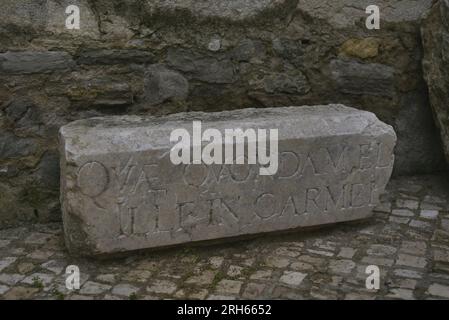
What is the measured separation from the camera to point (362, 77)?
4246 millimetres

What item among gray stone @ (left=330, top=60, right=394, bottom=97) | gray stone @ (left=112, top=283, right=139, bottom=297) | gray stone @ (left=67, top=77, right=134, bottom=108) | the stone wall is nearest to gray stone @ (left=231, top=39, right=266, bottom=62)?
the stone wall

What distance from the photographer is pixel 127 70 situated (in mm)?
3777

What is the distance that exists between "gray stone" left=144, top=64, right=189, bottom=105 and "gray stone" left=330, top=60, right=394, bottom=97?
1.05 m

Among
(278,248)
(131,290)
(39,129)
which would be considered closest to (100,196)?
(131,290)

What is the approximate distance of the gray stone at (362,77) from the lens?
4.21 meters

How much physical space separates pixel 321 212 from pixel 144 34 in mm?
1511

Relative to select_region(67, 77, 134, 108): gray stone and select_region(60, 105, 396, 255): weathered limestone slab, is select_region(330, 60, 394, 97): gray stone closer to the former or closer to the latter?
select_region(60, 105, 396, 255): weathered limestone slab

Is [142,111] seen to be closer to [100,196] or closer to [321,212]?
[100,196]

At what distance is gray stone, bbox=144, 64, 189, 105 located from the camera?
3.84m

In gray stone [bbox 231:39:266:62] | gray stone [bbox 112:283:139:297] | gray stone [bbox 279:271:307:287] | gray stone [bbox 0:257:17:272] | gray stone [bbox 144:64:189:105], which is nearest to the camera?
gray stone [bbox 112:283:139:297]

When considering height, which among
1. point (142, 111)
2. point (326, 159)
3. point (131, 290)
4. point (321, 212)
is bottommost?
point (131, 290)

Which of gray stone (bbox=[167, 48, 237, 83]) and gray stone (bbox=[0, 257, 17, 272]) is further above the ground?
gray stone (bbox=[167, 48, 237, 83])

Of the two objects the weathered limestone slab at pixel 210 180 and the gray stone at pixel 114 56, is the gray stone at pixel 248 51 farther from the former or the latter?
the gray stone at pixel 114 56

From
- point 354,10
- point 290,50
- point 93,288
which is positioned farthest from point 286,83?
point 93,288
